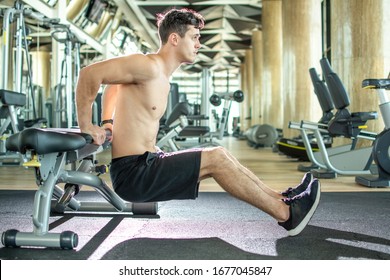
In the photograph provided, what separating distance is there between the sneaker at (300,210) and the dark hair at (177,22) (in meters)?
0.77

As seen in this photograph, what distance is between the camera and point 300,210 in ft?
6.03

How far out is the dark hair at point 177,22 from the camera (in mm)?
1836

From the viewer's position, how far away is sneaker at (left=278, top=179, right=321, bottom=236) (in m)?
1.84

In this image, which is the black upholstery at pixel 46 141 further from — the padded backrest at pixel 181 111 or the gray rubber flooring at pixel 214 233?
the padded backrest at pixel 181 111

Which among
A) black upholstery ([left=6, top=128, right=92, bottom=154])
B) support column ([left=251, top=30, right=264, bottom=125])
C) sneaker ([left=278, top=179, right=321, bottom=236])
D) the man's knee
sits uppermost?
support column ([left=251, top=30, right=264, bottom=125])

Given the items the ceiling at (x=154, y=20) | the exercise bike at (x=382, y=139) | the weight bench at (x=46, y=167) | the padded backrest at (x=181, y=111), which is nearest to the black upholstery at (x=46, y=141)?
the weight bench at (x=46, y=167)

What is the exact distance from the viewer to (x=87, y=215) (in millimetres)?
2482

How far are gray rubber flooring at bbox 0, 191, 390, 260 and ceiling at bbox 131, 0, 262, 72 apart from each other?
9.68 m

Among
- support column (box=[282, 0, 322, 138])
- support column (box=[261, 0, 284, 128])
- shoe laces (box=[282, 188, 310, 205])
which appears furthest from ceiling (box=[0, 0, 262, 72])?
shoe laces (box=[282, 188, 310, 205])

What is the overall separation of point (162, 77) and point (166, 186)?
0.41 meters

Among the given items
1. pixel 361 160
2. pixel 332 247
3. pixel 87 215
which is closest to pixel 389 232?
pixel 332 247

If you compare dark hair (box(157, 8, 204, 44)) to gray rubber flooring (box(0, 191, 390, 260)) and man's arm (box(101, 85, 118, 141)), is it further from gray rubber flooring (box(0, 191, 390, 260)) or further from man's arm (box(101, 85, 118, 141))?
gray rubber flooring (box(0, 191, 390, 260))

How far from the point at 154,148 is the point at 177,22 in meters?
0.49

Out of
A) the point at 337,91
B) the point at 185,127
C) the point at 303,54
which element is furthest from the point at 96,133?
the point at 303,54
